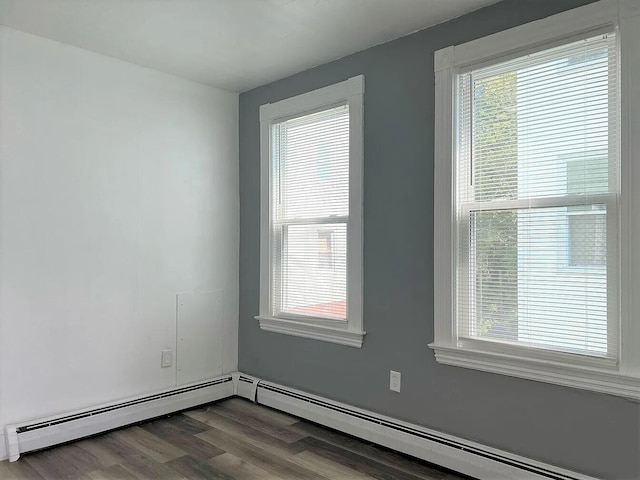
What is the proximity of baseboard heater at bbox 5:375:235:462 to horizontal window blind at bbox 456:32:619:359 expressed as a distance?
6.35ft

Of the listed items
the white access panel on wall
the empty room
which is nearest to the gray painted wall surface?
the empty room

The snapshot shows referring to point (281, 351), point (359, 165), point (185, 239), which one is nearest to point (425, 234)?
point (359, 165)

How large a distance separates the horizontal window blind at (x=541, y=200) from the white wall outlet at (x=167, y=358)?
1997 mm

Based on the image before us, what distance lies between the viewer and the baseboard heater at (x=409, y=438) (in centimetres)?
234

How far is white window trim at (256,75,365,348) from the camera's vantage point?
310 centimetres

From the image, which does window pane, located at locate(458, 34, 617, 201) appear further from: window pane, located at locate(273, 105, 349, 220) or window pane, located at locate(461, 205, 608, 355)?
window pane, located at locate(273, 105, 349, 220)

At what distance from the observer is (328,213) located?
3324 mm

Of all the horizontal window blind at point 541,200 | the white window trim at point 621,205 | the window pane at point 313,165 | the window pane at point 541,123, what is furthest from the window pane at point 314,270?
the window pane at point 541,123

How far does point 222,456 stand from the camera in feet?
9.06

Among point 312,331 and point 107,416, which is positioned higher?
point 312,331

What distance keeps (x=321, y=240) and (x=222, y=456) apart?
143 cm

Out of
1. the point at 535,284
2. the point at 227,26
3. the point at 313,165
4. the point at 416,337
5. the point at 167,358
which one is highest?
the point at 227,26

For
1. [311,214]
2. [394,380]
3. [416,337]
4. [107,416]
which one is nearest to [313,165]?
[311,214]

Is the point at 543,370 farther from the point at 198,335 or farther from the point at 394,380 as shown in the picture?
the point at 198,335
